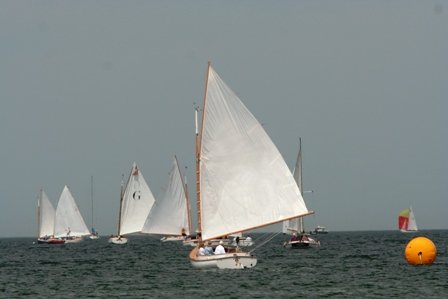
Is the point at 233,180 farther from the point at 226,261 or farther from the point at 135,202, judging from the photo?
the point at 135,202

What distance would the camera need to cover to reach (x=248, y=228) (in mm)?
64500

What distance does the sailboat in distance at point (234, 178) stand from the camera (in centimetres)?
6331

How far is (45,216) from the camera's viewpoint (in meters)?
182

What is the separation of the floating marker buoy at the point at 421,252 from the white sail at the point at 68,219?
10791cm

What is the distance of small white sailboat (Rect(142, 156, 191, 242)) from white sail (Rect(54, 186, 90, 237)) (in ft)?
107

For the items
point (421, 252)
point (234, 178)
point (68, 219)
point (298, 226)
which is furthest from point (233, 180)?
point (68, 219)

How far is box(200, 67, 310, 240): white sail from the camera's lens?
6344 centimetres

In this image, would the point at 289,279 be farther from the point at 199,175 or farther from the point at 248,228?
the point at 199,175

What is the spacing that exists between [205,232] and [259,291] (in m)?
13.0

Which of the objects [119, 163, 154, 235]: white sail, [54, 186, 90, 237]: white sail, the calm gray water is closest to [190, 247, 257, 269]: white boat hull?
the calm gray water

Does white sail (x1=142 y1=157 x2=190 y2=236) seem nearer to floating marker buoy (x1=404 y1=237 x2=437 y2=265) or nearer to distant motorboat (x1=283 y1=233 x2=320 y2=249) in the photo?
distant motorboat (x1=283 y1=233 x2=320 y2=249)

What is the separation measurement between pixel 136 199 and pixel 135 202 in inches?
20.6

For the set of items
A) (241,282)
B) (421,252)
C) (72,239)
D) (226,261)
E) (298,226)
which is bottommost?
(241,282)

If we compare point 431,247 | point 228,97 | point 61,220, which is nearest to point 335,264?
point 431,247
